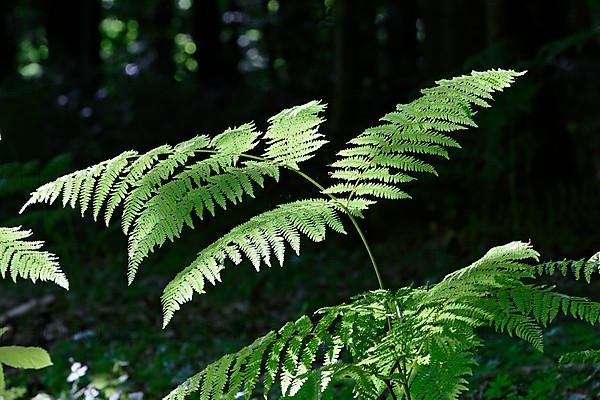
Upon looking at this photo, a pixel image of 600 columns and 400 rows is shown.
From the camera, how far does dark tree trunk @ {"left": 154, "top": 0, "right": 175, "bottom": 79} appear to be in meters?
15.7

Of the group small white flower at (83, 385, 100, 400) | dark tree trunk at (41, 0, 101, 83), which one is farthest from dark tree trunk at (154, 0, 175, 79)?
small white flower at (83, 385, 100, 400)

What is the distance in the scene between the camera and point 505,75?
2.39 meters

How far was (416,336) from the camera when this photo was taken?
2109 millimetres

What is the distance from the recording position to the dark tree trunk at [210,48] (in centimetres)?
1390

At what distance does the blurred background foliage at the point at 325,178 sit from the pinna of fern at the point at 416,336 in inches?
53.5

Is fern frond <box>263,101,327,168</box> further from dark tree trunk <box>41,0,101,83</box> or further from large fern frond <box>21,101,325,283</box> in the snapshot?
dark tree trunk <box>41,0,101,83</box>

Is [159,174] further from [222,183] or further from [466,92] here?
[466,92]

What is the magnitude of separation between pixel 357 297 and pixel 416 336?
0.26 meters

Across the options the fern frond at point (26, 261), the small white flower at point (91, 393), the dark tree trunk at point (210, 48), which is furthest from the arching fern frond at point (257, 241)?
the dark tree trunk at point (210, 48)

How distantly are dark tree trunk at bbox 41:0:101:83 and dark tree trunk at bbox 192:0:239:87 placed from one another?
182 cm

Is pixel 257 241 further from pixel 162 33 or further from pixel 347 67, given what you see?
pixel 162 33

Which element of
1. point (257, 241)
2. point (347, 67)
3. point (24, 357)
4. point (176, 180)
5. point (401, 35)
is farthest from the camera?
point (401, 35)

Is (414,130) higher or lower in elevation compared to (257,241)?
higher

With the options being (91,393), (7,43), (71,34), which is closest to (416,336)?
(91,393)
